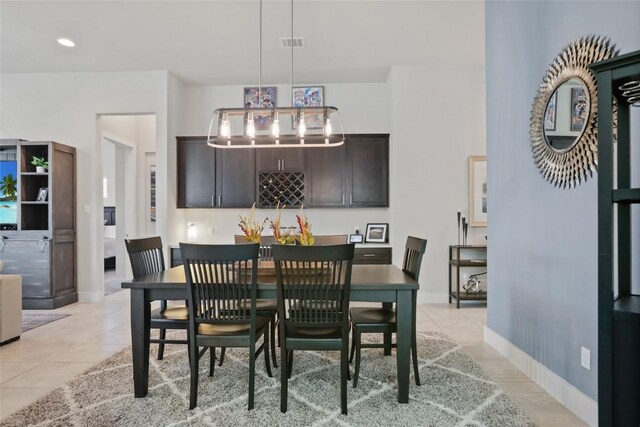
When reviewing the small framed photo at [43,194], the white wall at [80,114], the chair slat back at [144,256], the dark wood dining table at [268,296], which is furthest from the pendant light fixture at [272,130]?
the small framed photo at [43,194]

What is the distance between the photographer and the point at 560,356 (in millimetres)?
2510

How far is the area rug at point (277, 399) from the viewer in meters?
2.22

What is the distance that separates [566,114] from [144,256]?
3.03 m

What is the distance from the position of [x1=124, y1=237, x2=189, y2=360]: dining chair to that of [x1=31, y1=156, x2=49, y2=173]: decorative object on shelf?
10.4ft

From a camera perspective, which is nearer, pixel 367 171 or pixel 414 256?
pixel 414 256

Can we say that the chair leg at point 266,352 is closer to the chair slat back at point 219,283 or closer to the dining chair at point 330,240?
the chair slat back at point 219,283

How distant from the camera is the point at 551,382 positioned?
2584mm

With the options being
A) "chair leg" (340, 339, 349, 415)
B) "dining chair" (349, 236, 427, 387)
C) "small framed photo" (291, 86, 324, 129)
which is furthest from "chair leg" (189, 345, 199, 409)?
"small framed photo" (291, 86, 324, 129)

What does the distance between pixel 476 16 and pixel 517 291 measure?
2756mm

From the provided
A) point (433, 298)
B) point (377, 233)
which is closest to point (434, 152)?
point (377, 233)

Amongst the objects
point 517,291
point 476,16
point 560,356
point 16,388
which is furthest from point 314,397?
point 476,16

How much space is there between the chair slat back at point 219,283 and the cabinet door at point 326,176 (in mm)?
3314

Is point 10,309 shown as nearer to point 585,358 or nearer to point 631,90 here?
point 585,358

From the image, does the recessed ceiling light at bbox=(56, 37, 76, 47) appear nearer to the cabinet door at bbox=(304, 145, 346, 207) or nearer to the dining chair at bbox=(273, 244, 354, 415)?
the cabinet door at bbox=(304, 145, 346, 207)
